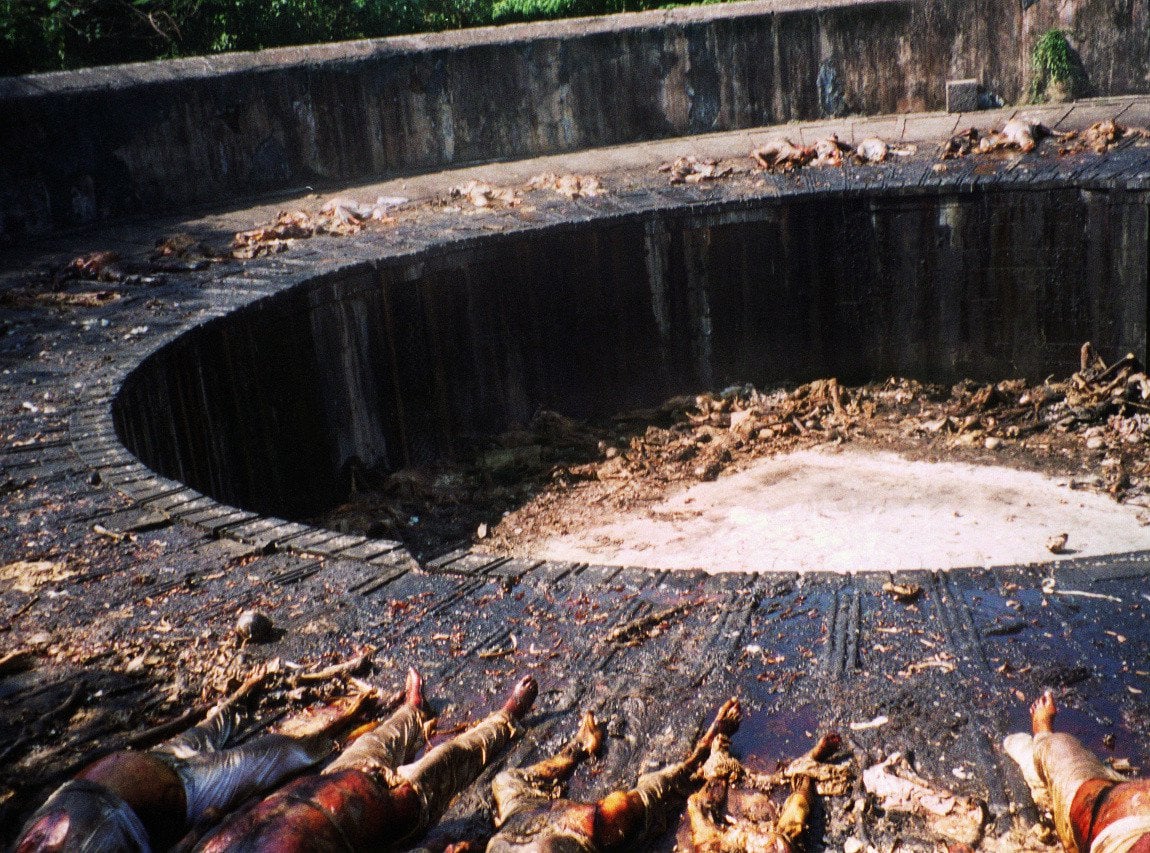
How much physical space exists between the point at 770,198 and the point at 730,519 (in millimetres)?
2946

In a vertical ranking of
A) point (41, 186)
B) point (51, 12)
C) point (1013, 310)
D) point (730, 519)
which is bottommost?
point (730, 519)

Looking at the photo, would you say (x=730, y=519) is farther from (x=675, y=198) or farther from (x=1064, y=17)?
(x=1064, y=17)

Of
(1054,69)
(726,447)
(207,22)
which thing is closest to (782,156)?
(1054,69)

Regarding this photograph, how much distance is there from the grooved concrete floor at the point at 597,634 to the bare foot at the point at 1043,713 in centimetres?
5

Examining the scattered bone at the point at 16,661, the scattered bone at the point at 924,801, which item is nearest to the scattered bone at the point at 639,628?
the scattered bone at the point at 924,801

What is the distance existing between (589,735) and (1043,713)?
1.04 m

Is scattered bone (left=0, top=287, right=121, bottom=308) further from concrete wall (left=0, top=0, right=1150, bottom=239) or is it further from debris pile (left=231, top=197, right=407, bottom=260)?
concrete wall (left=0, top=0, right=1150, bottom=239)

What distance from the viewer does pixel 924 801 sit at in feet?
8.27

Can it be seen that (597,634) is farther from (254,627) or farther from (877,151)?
(877,151)

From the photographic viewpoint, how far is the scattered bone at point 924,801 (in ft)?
8.01

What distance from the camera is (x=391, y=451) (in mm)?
8102

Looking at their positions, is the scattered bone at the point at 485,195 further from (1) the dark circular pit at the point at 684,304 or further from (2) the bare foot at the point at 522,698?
(2) the bare foot at the point at 522,698

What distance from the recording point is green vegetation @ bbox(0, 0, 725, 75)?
1165cm

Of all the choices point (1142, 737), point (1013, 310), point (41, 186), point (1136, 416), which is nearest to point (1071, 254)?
point (1013, 310)
